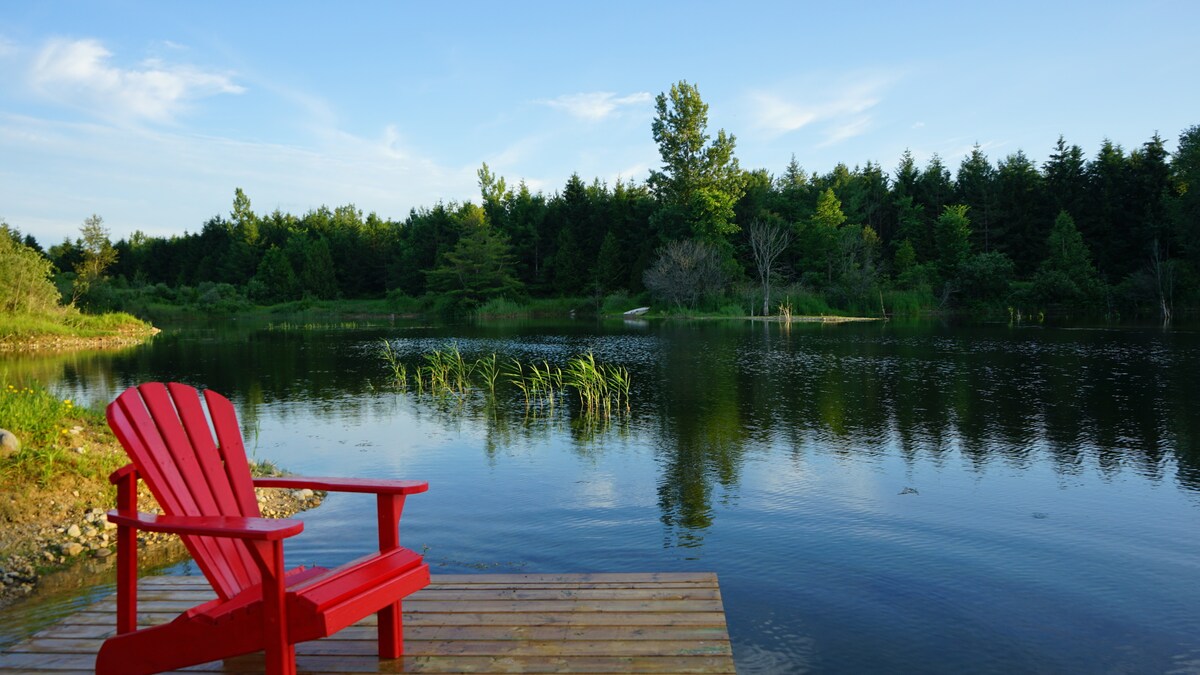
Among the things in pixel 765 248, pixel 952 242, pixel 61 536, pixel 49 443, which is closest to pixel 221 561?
pixel 61 536

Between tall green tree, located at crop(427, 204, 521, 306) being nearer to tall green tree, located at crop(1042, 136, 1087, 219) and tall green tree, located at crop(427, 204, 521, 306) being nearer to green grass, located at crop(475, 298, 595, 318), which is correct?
green grass, located at crop(475, 298, 595, 318)

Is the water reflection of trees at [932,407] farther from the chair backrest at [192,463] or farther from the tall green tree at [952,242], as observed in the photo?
the tall green tree at [952,242]

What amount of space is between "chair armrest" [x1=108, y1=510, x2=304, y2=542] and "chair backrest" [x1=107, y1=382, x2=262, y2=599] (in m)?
0.07

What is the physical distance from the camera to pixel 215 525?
2.57 meters

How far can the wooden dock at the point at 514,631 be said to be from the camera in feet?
9.78

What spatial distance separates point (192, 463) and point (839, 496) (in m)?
5.75

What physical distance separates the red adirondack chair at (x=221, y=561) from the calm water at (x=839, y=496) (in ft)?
6.63

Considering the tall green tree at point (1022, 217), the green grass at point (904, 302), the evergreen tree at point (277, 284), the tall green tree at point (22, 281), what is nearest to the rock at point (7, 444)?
the tall green tree at point (22, 281)

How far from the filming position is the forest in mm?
43656

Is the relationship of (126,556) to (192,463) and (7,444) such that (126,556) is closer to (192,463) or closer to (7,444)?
(192,463)

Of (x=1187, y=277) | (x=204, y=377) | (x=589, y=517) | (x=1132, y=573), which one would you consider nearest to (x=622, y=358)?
(x=204, y=377)

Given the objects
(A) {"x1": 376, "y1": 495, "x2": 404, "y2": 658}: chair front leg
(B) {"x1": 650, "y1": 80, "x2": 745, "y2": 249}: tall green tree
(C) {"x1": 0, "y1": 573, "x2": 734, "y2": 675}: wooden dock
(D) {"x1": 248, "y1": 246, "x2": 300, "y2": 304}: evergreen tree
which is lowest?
(C) {"x1": 0, "y1": 573, "x2": 734, "y2": 675}: wooden dock

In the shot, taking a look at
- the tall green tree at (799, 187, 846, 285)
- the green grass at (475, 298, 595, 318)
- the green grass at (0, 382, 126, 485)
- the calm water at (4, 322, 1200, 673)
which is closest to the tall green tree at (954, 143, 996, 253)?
the tall green tree at (799, 187, 846, 285)

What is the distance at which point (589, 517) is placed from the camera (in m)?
6.82
